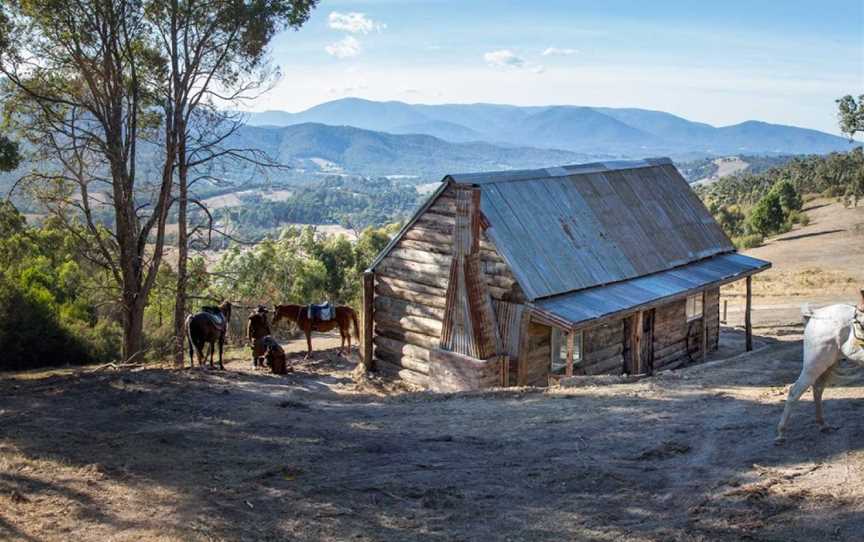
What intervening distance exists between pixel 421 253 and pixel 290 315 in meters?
5.03

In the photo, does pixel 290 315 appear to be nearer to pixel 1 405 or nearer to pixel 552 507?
pixel 1 405

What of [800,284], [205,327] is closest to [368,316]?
[205,327]

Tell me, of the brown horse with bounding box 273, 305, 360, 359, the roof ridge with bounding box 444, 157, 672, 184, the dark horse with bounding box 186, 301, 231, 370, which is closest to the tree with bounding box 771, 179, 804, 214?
the roof ridge with bounding box 444, 157, 672, 184

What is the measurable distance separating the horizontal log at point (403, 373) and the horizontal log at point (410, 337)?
2.26 ft

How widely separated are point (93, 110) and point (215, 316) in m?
6.40

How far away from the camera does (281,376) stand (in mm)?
18031

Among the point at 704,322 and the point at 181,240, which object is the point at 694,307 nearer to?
the point at 704,322

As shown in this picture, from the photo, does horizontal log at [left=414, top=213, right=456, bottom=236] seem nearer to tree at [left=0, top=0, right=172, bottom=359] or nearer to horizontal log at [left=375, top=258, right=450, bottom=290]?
horizontal log at [left=375, top=258, right=450, bottom=290]

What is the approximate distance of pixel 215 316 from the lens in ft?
60.4

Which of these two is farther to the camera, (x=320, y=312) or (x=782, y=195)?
(x=782, y=195)

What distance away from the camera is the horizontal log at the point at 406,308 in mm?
18359

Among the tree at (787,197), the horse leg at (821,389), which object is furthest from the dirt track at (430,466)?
the tree at (787,197)

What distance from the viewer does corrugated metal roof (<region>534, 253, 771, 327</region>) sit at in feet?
54.2

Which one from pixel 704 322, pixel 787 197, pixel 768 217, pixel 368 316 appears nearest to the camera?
pixel 368 316
